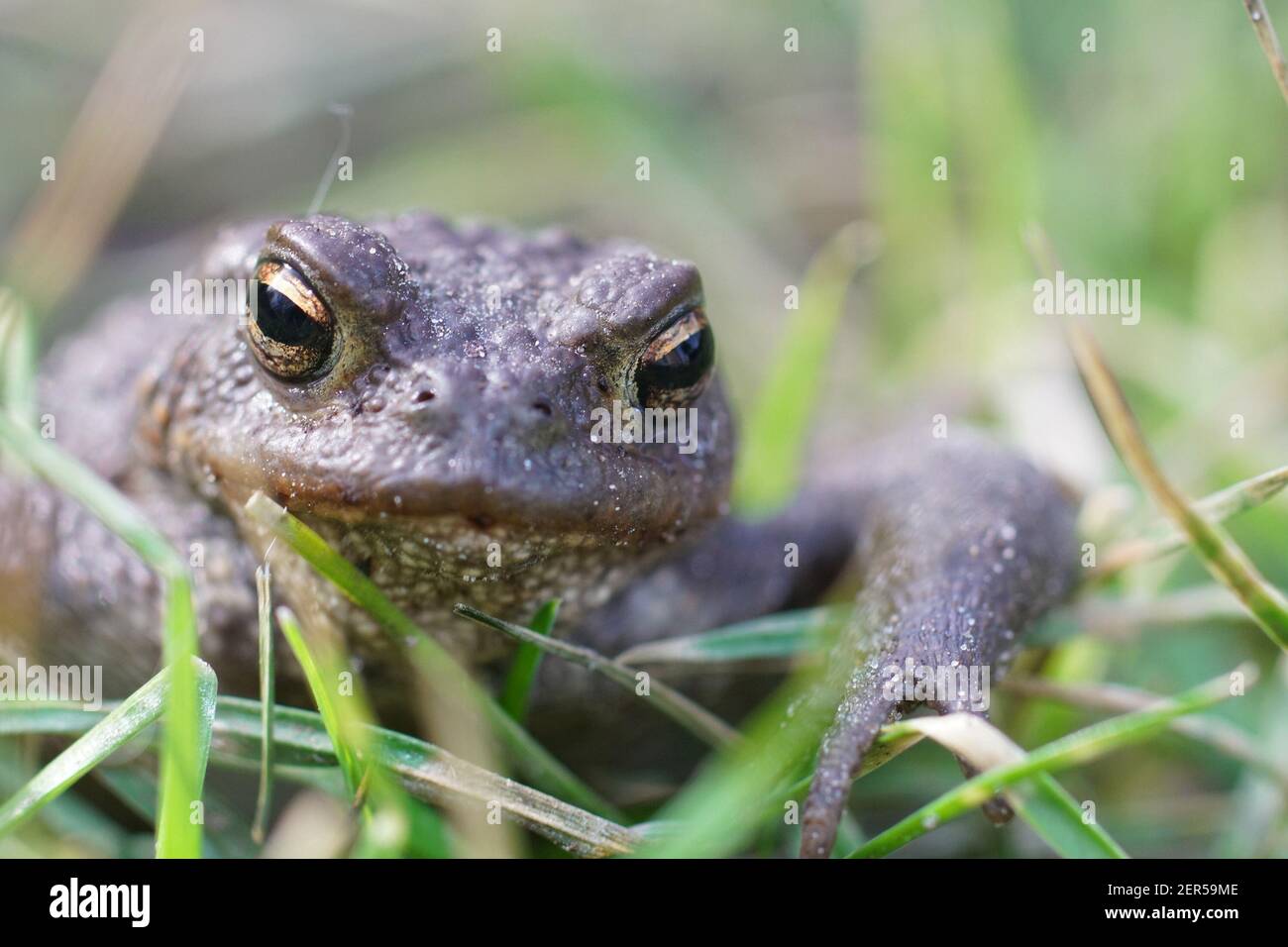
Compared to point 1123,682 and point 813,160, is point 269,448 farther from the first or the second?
point 813,160

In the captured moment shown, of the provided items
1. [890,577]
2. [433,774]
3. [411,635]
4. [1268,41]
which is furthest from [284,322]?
[1268,41]

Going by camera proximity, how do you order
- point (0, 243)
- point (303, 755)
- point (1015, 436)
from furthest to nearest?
point (0, 243) → point (1015, 436) → point (303, 755)

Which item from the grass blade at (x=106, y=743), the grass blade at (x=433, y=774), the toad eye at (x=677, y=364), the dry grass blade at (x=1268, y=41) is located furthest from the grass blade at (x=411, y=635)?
the dry grass blade at (x=1268, y=41)

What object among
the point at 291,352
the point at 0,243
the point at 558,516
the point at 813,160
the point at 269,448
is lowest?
the point at 558,516

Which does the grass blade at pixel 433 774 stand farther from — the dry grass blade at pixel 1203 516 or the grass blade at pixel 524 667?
the dry grass blade at pixel 1203 516

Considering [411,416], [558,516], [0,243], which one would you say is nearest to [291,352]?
[411,416]

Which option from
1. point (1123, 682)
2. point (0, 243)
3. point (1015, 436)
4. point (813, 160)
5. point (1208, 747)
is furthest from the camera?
point (813, 160)

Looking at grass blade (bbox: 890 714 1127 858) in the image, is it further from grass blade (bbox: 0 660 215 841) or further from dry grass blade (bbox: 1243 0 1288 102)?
dry grass blade (bbox: 1243 0 1288 102)

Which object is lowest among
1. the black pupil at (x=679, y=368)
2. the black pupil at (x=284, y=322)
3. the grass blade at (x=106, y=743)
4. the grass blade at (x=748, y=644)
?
the grass blade at (x=106, y=743)
